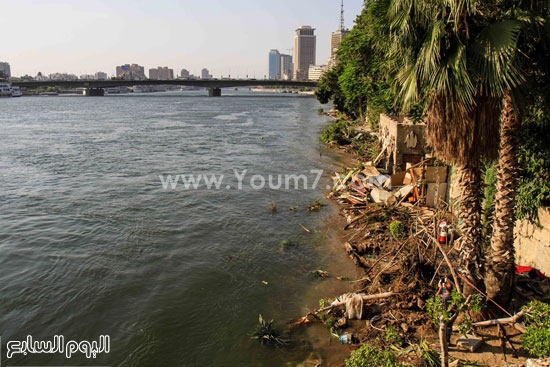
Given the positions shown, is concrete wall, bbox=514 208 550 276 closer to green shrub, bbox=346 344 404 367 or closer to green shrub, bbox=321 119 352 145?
green shrub, bbox=346 344 404 367

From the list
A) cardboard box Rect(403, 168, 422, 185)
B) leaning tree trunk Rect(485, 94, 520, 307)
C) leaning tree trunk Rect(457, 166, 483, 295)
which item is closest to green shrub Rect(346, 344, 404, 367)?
leaning tree trunk Rect(457, 166, 483, 295)

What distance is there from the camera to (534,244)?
10734mm

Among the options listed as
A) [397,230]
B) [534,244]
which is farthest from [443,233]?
[534,244]

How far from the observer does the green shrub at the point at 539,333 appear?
731 cm

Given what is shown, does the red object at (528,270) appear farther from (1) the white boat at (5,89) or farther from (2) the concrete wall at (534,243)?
(1) the white boat at (5,89)

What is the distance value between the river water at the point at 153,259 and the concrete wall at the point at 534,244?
231 inches

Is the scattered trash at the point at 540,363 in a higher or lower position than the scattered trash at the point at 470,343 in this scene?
higher

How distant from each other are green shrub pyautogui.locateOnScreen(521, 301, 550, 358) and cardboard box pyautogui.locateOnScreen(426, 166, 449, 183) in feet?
28.2

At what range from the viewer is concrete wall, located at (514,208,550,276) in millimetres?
10180

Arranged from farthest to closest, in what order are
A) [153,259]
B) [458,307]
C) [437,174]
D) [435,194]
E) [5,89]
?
[5,89], [435,194], [437,174], [153,259], [458,307]

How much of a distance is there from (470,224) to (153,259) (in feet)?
34.0

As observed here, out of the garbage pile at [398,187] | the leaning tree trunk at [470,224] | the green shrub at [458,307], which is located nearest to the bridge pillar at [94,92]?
the garbage pile at [398,187]

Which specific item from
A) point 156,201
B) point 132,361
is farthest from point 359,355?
point 156,201

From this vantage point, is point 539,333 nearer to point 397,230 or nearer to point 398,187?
point 397,230
